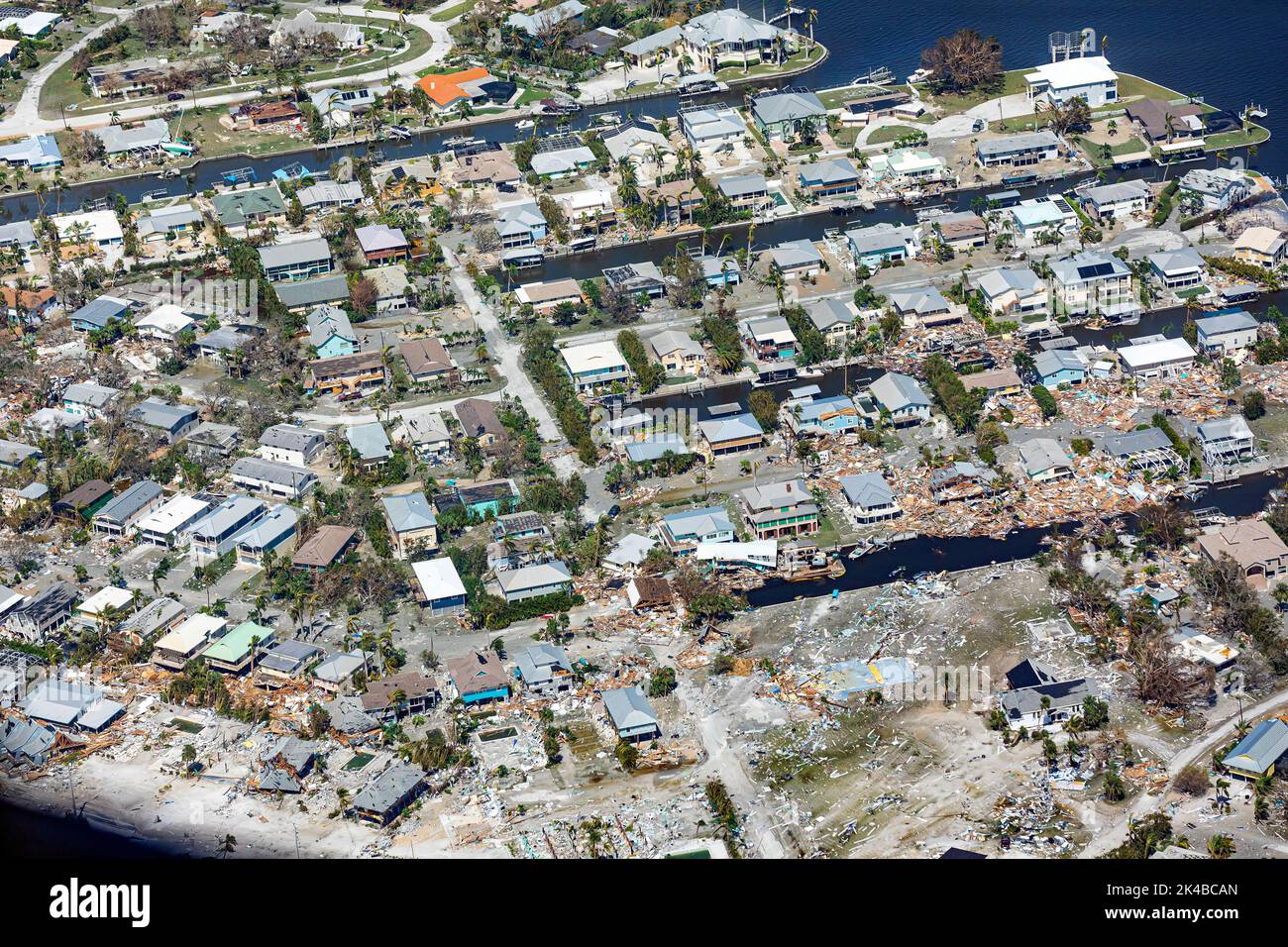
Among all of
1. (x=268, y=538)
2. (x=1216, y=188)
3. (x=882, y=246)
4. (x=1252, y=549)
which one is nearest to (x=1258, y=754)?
(x=1252, y=549)

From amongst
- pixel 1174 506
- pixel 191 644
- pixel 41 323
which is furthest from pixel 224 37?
pixel 1174 506

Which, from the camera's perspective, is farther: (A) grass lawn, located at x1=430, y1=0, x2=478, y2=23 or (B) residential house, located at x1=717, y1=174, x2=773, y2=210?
(A) grass lawn, located at x1=430, y1=0, x2=478, y2=23

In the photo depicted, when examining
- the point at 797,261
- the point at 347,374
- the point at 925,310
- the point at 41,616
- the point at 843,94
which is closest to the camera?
the point at 41,616

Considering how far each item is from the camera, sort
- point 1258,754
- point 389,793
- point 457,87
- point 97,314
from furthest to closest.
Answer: point 457,87 → point 97,314 → point 389,793 → point 1258,754

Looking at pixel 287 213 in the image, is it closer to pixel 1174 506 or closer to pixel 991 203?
pixel 991 203

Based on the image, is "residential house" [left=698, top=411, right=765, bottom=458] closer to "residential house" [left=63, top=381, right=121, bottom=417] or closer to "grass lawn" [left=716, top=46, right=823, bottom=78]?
"residential house" [left=63, top=381, right=121, bottom=417]

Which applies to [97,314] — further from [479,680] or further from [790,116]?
[790,116]

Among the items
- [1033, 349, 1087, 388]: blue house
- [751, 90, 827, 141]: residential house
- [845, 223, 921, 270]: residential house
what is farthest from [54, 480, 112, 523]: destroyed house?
[751, 90, 827, 141]: residential house

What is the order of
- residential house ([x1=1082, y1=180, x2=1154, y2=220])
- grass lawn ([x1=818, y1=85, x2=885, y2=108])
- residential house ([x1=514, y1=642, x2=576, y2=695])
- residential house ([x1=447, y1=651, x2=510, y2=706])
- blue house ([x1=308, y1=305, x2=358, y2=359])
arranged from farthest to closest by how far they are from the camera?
grass lawn ([x1=818, y1=85, x2=885, y2=108]), residential house ([x1=1082, y1=180, x2=1154, y2=220]), blue house ([x1=308, y1=305, x2=358, y2=359]), residential house ([x1=514, y1=642, x2=576, y2=695]), residential house ([x1=447, y1=651, x2=510, y2=706])
